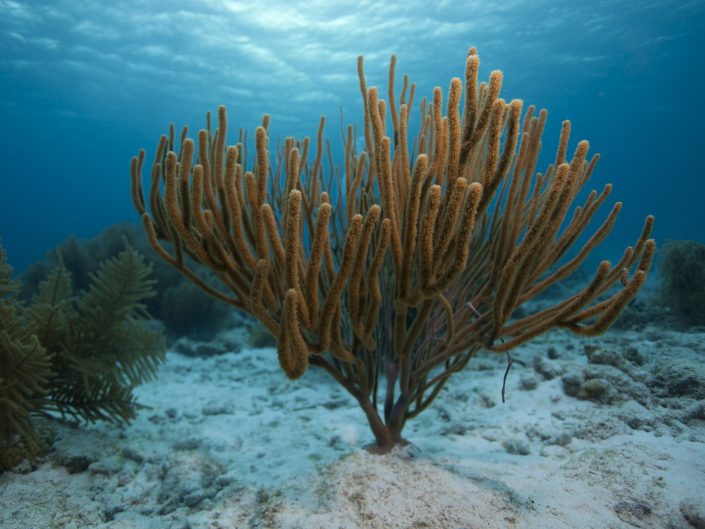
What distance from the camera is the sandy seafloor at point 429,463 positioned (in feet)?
6.43

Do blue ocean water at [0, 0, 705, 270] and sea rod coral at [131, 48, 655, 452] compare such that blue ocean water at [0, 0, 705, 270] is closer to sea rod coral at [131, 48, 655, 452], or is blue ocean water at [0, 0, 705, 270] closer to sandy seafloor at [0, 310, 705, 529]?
sandy seafloor at [0, 310, 705, 529]

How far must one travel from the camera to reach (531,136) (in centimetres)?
228

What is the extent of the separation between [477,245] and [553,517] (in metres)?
1.50

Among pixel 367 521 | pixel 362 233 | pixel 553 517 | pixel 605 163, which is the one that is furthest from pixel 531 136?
pixel 605 163

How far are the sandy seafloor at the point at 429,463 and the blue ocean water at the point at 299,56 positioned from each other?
66.1 ft

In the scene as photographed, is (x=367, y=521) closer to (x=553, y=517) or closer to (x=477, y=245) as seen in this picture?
(x=553, y=517)

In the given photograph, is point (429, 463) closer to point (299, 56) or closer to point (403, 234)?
point (403, 234)

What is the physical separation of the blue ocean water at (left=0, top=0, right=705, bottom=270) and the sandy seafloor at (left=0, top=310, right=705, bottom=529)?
20.2m

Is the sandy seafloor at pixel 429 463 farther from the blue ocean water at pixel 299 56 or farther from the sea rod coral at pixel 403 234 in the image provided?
the blue ocean water at pixel 299 56

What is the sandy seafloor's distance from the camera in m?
1.96

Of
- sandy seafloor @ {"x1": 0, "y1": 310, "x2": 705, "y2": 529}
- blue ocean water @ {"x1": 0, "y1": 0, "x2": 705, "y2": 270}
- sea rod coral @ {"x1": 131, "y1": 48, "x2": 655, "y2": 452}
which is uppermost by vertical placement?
blue ocean water @ {"x1": 0, "y1": 0, "x2": 705, "y2": 270}

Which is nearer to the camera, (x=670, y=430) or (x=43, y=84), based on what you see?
(x=670, y=430)

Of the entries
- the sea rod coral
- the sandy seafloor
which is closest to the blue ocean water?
the sandy seafloor

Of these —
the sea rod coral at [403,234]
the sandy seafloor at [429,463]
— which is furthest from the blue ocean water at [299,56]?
the sea rod coral at [403,234]
